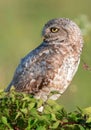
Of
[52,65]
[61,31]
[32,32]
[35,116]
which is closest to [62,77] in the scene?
[52,65]

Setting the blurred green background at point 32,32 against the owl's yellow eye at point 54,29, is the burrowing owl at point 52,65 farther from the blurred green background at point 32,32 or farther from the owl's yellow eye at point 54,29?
the blurred green background at point 32,32

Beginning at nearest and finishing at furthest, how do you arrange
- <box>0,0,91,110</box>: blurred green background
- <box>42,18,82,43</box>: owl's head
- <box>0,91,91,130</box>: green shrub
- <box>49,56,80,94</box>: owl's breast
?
1. <box>0,91,91,130</box>: green shrub
2. <box>49,56,80,94</box>: owl's breast
3. <box>42,18,82,43</box>: owl's head
4. <box>0,0,91,110</box>: blurred green background

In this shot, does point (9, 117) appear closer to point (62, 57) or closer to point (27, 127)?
point (27, 127)

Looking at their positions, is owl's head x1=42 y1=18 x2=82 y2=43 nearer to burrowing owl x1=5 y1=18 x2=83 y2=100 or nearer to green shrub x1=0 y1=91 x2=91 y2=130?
burrowing owl x1=5 y1=18 x2=83 y2=100

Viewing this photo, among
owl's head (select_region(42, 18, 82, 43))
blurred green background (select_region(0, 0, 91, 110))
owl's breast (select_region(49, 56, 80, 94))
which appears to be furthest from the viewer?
blurred green background (select_region(0, 0, 91, 110))

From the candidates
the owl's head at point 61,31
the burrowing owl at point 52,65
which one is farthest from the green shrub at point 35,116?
the owl's head at point 61,31

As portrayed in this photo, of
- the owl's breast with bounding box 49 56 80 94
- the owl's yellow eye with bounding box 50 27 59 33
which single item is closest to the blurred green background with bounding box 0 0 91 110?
the owl's yellow eye with bounding box 50 27 59 33
